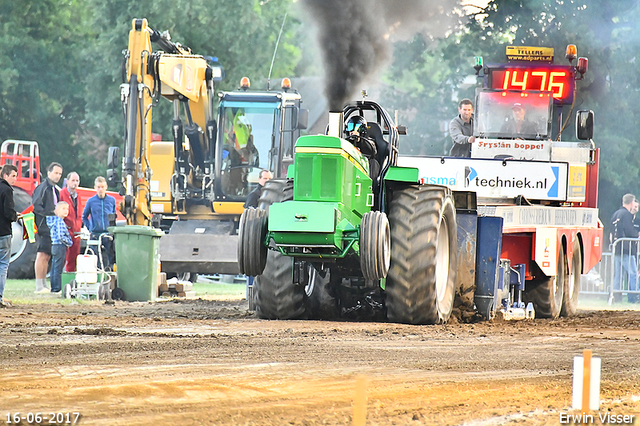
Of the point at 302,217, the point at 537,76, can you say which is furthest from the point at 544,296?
the point at 302,217

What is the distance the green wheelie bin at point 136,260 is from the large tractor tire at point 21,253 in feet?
23.4

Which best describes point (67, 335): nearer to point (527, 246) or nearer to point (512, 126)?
point (527, 246)

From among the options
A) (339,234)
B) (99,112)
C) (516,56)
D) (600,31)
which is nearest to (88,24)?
(99,112)

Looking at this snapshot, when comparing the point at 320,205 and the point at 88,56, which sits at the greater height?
the point at 88,56

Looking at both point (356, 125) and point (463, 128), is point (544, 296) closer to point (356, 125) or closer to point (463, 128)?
point (463, 128)

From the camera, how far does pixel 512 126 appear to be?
55.8 feet

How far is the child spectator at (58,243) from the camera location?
1773cm

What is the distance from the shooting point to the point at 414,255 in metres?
11.0

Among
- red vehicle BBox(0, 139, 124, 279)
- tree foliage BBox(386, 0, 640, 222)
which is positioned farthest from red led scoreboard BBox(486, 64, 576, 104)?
red vehicle BBox(0, 139, 124, 279)

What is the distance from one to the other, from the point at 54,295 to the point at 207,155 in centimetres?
601

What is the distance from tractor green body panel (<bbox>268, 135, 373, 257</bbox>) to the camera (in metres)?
10.3

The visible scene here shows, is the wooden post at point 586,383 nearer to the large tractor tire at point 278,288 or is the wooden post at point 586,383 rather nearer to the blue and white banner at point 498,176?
the large tractor tire at point 278,288

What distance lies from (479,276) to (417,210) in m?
1.91

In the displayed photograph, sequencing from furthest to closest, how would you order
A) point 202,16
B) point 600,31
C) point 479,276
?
point 202,16
point 600,31
point 479,276
